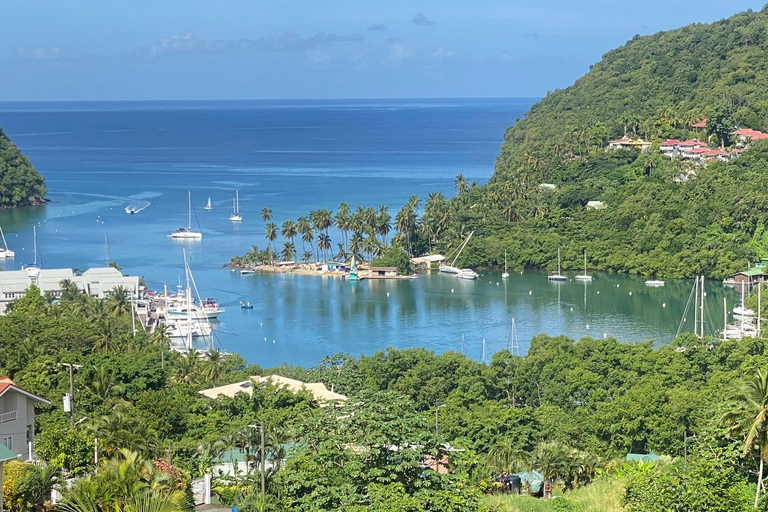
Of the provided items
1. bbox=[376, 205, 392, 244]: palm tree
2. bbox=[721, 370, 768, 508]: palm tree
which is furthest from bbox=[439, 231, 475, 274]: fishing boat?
bbox=[721, 370, 768, 508]: palm tree

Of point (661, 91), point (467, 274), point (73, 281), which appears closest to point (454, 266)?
point (467, 274)

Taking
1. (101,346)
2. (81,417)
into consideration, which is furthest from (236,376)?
(81,417)

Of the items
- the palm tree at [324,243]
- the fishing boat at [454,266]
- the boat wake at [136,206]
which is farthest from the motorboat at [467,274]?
the boat wake at [136,206]

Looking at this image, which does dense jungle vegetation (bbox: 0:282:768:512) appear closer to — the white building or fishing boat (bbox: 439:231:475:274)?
the white building

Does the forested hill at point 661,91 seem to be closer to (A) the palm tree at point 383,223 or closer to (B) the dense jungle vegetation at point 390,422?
(A) the palm tree at point 383,223

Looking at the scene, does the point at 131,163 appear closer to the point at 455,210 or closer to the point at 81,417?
the point at 455,210

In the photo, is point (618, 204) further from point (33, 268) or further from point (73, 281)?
point (33, 268)
